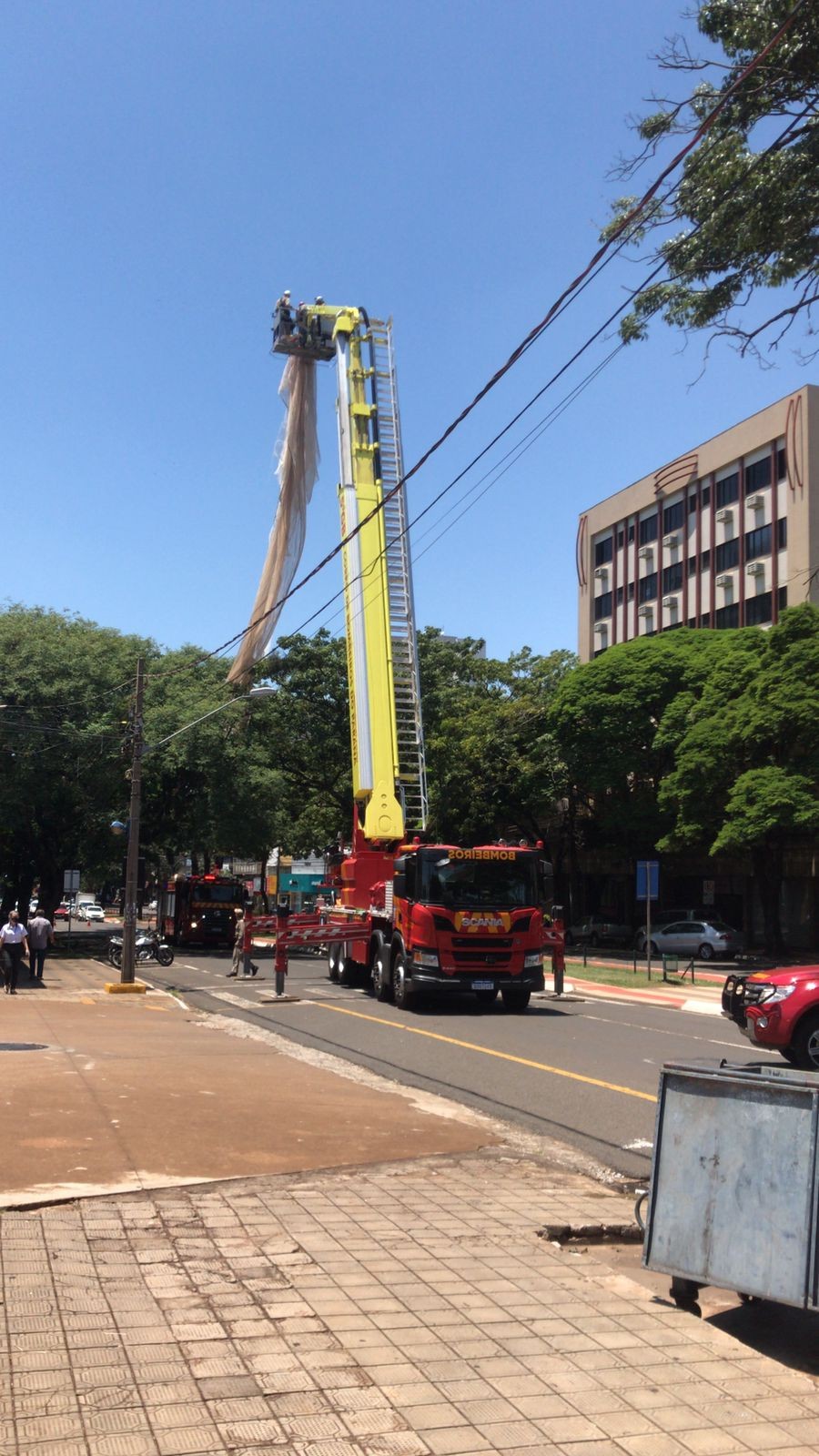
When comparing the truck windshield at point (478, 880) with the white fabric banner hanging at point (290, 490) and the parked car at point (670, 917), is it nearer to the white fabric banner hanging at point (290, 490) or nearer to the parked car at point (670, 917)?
the white fabric banner hanging at point (290, 490)

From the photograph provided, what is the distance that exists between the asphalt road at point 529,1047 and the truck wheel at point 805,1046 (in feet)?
4.93

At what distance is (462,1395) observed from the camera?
183 inches

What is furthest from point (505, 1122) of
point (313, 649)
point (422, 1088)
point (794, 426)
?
point (794, 426)

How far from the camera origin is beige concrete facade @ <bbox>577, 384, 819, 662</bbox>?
157 feet

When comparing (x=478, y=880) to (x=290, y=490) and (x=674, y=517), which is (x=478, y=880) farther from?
(x=674, y=517)

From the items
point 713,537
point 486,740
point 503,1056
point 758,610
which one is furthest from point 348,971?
point 713,537

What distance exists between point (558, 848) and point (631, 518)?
1723cm

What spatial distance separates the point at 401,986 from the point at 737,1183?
1570cm

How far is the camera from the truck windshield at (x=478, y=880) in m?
19.9

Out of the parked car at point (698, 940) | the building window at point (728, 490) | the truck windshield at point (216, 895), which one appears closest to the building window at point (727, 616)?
the building window at point (728, 490)

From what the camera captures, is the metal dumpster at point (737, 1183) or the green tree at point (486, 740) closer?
the metal dumpster at point (737, 1183)

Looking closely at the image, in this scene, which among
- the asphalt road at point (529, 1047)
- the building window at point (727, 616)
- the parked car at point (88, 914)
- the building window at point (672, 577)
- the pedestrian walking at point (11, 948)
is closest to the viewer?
the asphalt road at point (529, 1047)

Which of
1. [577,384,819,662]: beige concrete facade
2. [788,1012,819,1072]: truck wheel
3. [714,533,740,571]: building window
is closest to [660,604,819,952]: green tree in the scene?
[577,384,819,662]: beige concrete facade

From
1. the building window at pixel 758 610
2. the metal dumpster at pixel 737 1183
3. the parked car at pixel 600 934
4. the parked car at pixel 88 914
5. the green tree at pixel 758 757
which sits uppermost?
the building window at pixel 758 610
